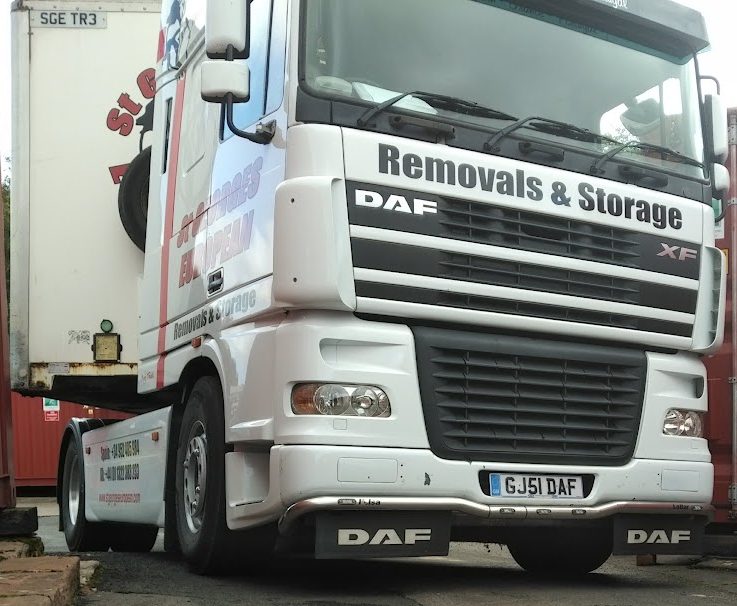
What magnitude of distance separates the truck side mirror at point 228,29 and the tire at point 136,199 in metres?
2.91

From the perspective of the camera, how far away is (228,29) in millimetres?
5527

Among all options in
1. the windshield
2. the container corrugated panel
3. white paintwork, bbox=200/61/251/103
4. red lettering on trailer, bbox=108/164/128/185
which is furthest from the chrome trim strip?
the container corrugated panel

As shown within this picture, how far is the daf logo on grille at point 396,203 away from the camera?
535cm

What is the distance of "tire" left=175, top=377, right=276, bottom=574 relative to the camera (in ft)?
19.4

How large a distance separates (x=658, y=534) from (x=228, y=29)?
10.7 feet

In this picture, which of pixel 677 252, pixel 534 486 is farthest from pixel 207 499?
pixel 677 252

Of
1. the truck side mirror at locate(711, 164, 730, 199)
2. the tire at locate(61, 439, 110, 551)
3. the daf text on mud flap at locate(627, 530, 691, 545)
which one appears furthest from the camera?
the tire at locate(61, 439, 110, 551)

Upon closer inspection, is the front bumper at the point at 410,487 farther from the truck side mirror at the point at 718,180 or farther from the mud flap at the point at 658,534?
the truck side mirror at the point at 718,180

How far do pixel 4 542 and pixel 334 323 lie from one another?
2.89 m

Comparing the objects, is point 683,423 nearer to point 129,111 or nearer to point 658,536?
point 658,536

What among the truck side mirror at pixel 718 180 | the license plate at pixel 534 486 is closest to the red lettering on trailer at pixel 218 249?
the license plate at pixel 534 486

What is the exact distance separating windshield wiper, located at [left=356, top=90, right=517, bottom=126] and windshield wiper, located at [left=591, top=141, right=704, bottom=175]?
0.52 metres

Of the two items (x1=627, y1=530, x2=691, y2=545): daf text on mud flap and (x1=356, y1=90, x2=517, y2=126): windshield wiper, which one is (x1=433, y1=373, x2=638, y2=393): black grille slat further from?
(x1=356, y1=90, x2=517, y2=126): windshield wiper

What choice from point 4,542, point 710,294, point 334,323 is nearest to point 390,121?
point 334,323
